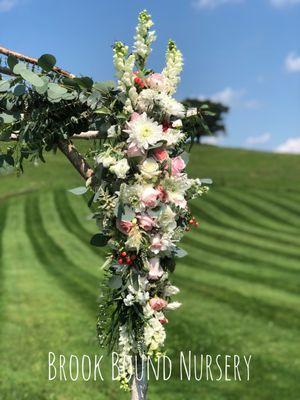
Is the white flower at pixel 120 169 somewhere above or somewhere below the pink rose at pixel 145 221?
above

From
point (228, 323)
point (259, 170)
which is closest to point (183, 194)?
point (228, 323)

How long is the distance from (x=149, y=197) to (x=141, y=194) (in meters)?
0.06

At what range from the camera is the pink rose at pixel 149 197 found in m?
4.11

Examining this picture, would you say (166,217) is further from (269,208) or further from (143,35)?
(269,208)

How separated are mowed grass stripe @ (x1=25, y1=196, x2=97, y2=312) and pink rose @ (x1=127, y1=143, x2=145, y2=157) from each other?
1190cm

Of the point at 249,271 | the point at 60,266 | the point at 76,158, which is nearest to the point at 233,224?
the point at 249,271

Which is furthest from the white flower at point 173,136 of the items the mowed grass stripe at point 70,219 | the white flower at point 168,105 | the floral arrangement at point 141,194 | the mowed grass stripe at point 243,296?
the mowed grass stripe at point 70,219

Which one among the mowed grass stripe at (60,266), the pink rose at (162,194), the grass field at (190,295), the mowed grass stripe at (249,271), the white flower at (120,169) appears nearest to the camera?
the white flower at (120,169)

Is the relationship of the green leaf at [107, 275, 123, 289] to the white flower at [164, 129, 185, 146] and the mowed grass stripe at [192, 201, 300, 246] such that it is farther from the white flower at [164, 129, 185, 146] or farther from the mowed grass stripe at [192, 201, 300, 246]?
the mowed grass stripe at [192, 201, 300, 246]

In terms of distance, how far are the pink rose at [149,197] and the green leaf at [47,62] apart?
1186mm

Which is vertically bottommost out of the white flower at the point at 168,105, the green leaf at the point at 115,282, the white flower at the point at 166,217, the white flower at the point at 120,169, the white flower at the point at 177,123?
the green leaf at the point at 115,282

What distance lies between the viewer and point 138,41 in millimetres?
4398

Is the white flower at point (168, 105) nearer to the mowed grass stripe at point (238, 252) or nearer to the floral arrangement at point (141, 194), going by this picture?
the floral arrangement at point (141, 194)

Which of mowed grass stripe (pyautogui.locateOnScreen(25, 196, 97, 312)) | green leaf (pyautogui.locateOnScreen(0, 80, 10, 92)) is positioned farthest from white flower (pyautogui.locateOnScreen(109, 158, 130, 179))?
mowed grass stripe (pyautogui.locateOnScreen(25, 196, 97, 312))
